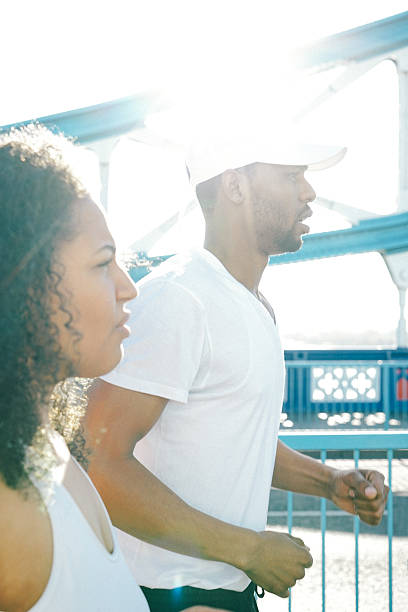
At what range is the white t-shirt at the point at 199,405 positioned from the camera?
1.59m

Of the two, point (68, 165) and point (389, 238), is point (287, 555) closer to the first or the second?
point (68, 165)

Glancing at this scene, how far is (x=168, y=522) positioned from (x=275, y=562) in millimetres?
223

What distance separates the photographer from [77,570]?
37.5 inches

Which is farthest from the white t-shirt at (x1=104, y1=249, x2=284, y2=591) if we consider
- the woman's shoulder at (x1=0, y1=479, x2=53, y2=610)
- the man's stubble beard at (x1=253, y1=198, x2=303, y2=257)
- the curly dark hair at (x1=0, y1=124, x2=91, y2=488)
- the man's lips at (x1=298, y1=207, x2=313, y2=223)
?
the woman's shoulder at (x1=0, y1=479, x2=53, y2=610)

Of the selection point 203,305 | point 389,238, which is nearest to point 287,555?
point 203,305

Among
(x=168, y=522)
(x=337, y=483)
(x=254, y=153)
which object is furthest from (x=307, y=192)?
(x=168, y=522)

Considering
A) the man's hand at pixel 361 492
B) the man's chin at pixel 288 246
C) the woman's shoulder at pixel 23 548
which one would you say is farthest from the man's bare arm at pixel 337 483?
Result: the woman's shoulder at pixel 23 548

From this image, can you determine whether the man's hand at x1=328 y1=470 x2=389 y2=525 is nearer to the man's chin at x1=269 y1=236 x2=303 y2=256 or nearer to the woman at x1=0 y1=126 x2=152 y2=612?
the man's chin at x1=269 y1=236 x2=303 y2=256

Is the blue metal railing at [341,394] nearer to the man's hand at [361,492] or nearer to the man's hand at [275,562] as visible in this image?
the man's hand at [361,492]

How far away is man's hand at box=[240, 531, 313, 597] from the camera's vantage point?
151 cm

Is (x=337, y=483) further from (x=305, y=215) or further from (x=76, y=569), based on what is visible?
(x=76, y=569)

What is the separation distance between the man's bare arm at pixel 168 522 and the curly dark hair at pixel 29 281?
1.56 ft

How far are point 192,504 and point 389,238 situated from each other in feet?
65.7

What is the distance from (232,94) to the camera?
2082 millimetres
